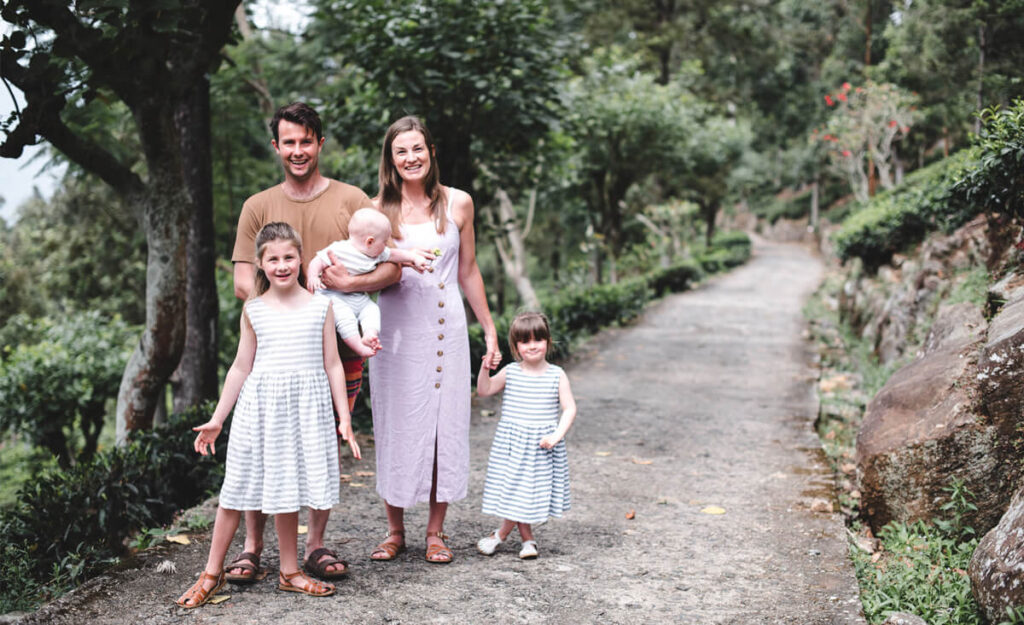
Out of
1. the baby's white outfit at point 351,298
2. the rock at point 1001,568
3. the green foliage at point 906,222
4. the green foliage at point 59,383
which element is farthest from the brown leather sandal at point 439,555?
the green foliage at point 59,383

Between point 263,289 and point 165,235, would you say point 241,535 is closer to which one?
point 263,289

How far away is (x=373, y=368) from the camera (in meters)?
3.73

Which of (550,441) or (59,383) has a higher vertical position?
(550,441)

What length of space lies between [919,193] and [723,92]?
29209 mm

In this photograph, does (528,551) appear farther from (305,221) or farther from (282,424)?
(305,221)

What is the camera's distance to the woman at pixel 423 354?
12.0 feet

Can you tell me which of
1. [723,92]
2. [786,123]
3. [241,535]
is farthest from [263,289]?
[786,123]

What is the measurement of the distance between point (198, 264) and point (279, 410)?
13.6 feet

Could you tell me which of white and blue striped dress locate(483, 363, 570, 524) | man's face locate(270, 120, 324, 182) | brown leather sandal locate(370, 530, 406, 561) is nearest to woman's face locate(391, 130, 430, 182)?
man's face locate(270, 120, 324, 182)

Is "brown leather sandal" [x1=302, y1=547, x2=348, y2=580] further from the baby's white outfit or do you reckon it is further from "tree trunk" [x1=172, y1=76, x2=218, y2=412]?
"tree trunk" [x1=172, y1=76, x2=218, y2=412]

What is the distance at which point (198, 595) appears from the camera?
3.18 m

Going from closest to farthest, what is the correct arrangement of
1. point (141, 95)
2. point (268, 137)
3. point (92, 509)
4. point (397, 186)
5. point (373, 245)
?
1. point (373, 245)
2. point (397, 186)
3. point (92, 509)
4. point (141, 95)
5. point (268, 137)

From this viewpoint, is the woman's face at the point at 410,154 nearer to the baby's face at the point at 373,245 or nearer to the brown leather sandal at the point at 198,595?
the baby's face at the point at 373,245

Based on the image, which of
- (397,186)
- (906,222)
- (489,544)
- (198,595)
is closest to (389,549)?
(489,544)
